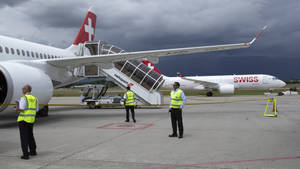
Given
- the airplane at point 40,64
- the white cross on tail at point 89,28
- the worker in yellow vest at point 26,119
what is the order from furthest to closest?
the white cross on tail at point 89,28 < the airplane at point 40,64 < the worker in yellow vest at point 26,119

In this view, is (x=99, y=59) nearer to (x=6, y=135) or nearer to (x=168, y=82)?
(x=6, y=135)

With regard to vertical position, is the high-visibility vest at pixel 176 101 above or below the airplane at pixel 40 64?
below

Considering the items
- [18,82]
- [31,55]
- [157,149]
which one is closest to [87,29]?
[31,55]

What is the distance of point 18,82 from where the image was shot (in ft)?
30.9

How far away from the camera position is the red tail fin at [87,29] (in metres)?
20.3

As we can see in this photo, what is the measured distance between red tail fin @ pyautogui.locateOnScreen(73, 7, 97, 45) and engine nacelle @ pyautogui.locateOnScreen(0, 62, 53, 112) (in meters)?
9.89

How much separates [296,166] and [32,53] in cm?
1305

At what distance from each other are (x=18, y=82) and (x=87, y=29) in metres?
12.7

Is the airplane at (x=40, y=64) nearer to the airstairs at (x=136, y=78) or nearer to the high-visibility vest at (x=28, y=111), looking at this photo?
the airstairs at (x=136, y=78)

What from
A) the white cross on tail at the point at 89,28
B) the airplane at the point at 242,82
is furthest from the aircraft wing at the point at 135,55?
the airplane at the point at 242,82

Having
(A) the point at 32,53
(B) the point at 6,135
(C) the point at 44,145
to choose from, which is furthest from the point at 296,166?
(A) the point at 32,53

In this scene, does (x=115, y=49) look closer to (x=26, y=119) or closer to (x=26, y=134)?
(x=26, y=119)

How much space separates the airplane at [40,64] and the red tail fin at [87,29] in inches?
137

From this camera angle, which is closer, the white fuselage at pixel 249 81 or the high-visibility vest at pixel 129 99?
the high-visibility vest at pixel 129 99
